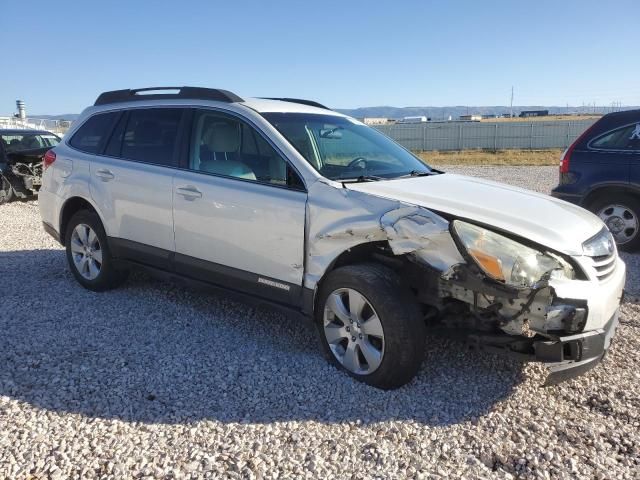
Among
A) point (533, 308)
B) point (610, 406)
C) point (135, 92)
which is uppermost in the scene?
point (135, 92)

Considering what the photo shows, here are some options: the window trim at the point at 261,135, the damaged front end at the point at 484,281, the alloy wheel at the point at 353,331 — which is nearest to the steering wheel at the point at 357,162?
the window trim at the point at 261,135

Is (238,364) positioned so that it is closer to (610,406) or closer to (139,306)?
(139,306)

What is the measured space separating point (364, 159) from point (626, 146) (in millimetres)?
4564

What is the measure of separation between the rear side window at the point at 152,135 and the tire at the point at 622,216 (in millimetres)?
5548

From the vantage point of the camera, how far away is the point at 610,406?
3328mm

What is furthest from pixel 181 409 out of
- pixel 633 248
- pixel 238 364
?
pixel 633 248

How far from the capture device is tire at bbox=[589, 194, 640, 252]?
7129 mm

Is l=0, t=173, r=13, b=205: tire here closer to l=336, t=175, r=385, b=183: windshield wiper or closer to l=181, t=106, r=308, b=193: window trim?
l=181, t=106, r=308, b=193: window trim

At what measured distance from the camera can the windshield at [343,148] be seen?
13.1 feet

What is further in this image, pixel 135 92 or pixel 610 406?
pixel 135 92

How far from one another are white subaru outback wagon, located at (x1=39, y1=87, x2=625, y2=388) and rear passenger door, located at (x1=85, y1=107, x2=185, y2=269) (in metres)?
0.01

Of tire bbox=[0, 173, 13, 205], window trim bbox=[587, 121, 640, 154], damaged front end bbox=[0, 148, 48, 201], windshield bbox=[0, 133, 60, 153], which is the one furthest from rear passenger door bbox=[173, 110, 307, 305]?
windshield bbox=[0, 133, 60, 153]

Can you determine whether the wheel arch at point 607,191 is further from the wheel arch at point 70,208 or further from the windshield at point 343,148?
the wheel arch at point 70,208

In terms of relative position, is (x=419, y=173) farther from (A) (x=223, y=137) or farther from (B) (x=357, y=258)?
(A) (x=223, y=137)
